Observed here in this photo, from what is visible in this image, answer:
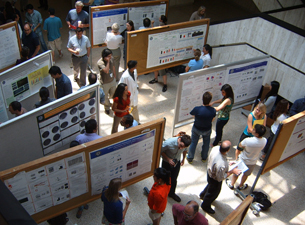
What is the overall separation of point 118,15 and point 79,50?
1731 millimetres

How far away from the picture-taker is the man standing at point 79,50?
6.98m

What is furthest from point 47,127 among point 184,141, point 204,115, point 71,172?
point 204,115

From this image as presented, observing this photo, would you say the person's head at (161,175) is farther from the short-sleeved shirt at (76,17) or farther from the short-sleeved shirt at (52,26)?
the short-sleeved shirt at (52,26)

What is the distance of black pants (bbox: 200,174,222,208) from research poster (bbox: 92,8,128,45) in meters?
5.07

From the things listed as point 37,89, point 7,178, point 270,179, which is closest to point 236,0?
point 270,179

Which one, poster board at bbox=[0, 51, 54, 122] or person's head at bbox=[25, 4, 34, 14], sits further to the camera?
person's head at bbox=[25, 4, 34, 14]

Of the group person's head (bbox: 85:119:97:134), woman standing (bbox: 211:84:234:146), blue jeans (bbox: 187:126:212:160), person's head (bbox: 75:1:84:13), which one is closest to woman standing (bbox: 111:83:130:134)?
person's head (bbox: 85:119:97:134)

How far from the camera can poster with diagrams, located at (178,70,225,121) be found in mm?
5550

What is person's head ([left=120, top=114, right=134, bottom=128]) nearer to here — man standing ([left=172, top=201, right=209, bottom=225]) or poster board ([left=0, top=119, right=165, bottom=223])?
poster board ([left=0, top=119, right=165, bottom=223])

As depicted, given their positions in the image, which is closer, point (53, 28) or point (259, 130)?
point (259, 130)

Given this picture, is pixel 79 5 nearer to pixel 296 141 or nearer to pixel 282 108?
pixel 282 108

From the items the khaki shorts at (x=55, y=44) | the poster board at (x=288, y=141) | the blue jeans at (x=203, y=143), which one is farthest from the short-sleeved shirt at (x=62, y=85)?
the poster board at (x=288, y=141)

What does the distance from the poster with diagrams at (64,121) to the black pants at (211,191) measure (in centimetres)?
213

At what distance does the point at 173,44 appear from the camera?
7.39m
